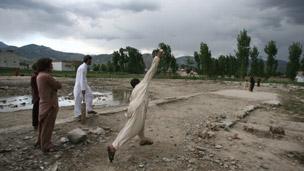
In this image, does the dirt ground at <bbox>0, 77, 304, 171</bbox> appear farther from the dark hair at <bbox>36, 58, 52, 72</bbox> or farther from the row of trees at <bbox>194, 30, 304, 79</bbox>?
the row of trees at <bbox>194, 30, 304, 79</bbox>

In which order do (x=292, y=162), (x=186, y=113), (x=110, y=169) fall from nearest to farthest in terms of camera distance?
(x=110, y=169) → (x=292, y=162) → (x=186, y=113)

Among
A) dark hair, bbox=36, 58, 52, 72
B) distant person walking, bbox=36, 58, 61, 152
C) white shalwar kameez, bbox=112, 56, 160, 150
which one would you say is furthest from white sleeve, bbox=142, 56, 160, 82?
dark hair, bbox=36, 58, 52, 72

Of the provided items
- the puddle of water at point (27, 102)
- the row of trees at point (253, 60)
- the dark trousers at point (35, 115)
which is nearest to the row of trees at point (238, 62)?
the row of trees at point (253, 60)

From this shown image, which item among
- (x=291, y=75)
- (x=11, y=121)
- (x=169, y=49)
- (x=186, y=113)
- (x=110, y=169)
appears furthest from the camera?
(x=169, y=49)

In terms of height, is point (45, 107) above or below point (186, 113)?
above

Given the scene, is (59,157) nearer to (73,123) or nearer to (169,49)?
(73,123)

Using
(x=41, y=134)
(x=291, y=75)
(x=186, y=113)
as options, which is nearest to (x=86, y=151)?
(x=41, y=134)

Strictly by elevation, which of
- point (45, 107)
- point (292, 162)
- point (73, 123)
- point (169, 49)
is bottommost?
point (292, 162)

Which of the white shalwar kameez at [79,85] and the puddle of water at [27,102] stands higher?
the white shalwar kameez at [79,85]

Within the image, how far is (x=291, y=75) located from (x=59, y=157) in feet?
181

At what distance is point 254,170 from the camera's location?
5.17 m

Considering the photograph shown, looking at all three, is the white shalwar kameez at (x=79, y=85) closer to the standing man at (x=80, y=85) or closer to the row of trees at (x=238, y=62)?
the standing man at (x=80, y=85)

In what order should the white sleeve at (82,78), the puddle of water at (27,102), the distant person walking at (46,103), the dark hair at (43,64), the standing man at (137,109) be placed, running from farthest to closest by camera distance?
the puddle of water at (27,102)
the white sleeve at (82,78)
the dark hair at (43,64)
the distant person walking at (46,103)
the standing man at (137,109)

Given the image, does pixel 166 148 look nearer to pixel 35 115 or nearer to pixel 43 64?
pixel 43 64
